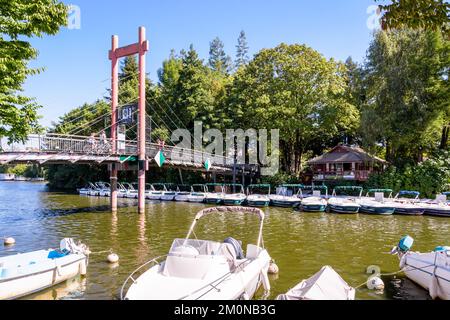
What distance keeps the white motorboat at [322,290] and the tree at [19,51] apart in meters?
11.7

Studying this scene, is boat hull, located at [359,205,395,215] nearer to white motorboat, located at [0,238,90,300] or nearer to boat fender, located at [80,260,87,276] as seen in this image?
white motorboat, located at [0,238,90,300]

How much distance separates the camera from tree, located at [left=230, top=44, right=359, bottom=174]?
48.5 metres

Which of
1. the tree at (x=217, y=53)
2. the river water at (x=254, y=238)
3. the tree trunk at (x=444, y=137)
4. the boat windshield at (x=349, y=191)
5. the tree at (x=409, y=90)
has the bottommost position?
the river water at (x=254, y=238)

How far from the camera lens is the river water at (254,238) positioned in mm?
12999

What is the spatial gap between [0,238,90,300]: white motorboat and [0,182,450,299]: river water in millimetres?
394

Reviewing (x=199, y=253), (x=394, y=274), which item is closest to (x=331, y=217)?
(x=394, y=274)

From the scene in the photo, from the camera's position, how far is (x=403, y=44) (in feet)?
135

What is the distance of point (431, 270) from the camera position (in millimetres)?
11781

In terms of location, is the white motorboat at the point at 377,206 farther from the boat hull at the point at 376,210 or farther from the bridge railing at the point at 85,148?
the bridge railing at the point at 85,148

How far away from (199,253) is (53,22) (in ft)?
33.3

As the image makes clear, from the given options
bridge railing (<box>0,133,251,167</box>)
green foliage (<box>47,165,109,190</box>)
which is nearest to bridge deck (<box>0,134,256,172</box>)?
bridge railing (<box>0,133,251,167</box>)

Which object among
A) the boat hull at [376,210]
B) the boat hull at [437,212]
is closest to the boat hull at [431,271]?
the boat hull at [376,210]

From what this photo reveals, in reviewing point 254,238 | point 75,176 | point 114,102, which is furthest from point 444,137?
point 75,176

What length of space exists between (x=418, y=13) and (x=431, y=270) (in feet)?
28.9
